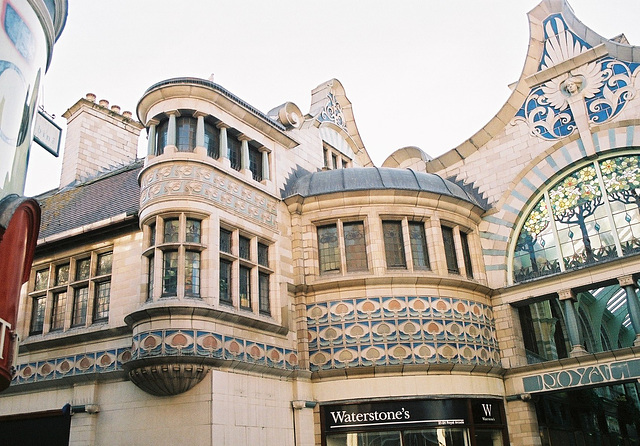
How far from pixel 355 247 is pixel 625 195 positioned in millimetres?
7298

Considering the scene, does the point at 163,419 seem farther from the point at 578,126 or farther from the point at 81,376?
the point at 578,126

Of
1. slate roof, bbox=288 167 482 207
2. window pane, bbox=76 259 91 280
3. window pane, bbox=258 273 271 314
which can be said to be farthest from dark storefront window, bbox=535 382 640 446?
window pane, bbox=76 259 91 280

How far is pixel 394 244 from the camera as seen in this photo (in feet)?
55.8

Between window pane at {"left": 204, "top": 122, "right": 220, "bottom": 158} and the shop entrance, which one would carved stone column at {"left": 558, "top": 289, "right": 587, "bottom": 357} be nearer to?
the shop entrance

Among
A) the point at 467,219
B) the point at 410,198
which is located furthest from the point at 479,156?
the point at 410,198

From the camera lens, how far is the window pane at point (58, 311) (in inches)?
651

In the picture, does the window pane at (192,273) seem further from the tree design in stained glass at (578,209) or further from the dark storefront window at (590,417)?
the tree design in stained glass at (578,209)

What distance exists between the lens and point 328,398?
50.8ft

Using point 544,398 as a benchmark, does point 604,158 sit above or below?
above

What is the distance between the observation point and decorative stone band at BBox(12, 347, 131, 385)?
14.7 m

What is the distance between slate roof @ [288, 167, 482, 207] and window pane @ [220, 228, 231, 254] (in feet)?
8.86

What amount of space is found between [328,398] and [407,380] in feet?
6.46

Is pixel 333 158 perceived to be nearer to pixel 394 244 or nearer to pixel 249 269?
pixel 394 244

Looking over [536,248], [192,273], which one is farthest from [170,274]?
[536,248]
